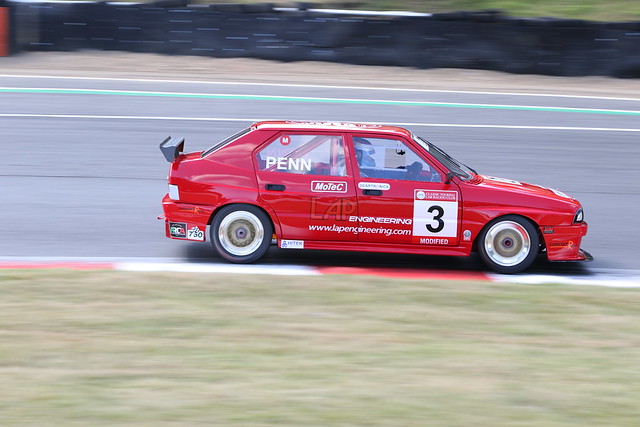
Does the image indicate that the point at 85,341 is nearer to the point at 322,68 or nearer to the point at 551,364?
the point at 551,364

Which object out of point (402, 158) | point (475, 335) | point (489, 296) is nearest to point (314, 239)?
point (402, 158)

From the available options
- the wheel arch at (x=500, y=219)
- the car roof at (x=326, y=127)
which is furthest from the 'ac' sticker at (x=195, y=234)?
the wheel arch at (x=500, y=219)

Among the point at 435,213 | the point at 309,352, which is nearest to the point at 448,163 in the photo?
the point at 435,213

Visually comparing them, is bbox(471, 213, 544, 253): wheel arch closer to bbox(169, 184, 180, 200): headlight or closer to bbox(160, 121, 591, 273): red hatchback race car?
bbox(160, 121, 591, 273): red hatchback race car

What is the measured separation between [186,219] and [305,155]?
1.35 metres

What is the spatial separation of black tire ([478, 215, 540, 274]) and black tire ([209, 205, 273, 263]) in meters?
2.15

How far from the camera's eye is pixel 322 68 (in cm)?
1973

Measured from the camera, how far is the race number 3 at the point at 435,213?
805 cm

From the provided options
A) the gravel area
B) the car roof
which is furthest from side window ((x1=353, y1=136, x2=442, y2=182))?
the gravel area

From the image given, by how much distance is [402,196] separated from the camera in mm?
8047

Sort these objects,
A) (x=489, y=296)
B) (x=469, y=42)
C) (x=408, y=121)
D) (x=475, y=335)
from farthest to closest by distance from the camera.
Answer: (x=469, y=42) → (x=408, y=121) → (x=489, y=296) → (x=475, y=335)

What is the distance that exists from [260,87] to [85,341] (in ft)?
42.7

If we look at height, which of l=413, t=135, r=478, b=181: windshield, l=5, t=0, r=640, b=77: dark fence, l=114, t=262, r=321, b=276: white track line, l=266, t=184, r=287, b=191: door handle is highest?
l=5, t=0, r=640, b=77: dark fence

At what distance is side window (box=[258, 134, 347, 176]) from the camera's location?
8.13 m
